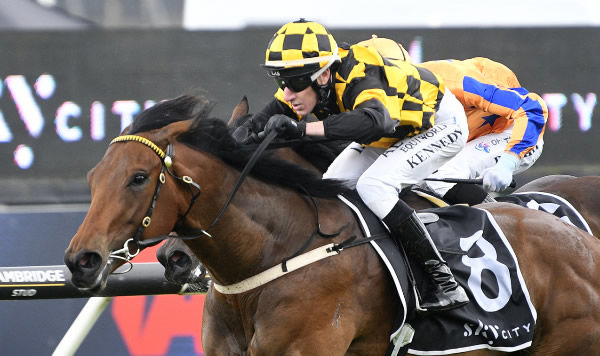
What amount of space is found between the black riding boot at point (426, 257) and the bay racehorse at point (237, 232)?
0.12m

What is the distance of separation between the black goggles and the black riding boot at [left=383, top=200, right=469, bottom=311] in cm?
52

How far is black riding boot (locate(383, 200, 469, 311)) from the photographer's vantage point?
3.04 metres

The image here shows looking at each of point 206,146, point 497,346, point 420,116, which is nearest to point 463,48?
point 420,116

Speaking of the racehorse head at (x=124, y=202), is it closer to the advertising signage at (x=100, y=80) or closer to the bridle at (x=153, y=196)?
the bridle at (x=153, y=196)

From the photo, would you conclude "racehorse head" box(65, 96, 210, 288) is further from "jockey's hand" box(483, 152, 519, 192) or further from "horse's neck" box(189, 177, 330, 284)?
"jockey's hand" box(483, 152, 519, 192)

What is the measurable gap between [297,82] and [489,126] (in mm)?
1688

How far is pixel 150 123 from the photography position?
2760 mm

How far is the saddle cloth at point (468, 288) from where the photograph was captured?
3064 mm

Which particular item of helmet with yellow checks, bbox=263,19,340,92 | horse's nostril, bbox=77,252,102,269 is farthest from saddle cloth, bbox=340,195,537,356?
horse's nostril, bbox=77,252,102,269

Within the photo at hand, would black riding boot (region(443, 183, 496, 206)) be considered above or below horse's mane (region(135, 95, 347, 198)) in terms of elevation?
below

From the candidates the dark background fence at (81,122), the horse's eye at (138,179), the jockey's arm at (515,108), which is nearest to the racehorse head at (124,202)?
the horse's eye at (138,179)

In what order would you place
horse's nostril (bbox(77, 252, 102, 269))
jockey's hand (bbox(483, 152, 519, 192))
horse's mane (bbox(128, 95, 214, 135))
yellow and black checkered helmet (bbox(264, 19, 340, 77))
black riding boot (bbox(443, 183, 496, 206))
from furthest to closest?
black riding boot (bbox(443, 183, 496, 206)) < jockey's hand (bbox(483, 152, 519, 192)) < yellow and black checkered helmet (bbox(264, 19, 340, 77)) < horse's mane (bbox(128, 95, 214, 135)) < horse's nostril (bbox(77, 252, 102, 269))

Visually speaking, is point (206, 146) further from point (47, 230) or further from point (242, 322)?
point (47, 230)

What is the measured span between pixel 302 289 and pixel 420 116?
828 millimetres
